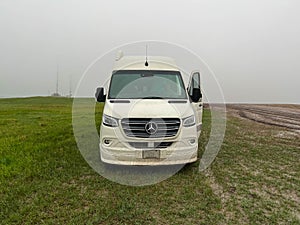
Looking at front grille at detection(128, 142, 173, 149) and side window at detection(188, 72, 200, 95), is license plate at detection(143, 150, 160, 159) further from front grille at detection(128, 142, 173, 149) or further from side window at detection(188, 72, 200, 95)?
side window at detection(188, 72, 200, 95)

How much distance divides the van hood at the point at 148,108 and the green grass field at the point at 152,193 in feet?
3.87

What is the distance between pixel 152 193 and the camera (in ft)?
14.1

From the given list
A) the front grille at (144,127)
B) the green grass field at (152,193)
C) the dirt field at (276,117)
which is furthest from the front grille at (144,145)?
the dirt field at (276,117)

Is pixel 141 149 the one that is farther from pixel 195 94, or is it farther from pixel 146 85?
pixel 195 94

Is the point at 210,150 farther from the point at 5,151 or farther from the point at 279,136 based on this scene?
the point at 5,151

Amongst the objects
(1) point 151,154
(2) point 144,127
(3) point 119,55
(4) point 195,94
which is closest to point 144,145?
(1) point 151,154

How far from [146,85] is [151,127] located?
1.47 meters

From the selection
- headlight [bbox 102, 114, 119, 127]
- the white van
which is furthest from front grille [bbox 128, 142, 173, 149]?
headlight [bbox 102, 114, 119, 127]

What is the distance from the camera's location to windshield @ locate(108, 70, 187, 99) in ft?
18.9

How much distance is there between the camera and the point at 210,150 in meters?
7.21

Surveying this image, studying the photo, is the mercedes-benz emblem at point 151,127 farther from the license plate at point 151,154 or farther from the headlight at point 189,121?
the headlight at point 189,121

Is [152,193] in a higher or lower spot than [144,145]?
lower

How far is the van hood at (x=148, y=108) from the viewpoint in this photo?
486 centimetres

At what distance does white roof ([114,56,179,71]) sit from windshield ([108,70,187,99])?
13cm
